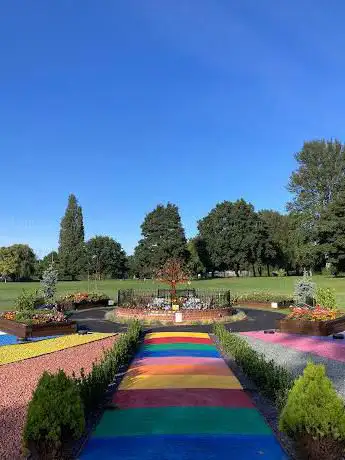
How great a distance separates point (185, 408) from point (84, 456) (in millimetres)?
2629

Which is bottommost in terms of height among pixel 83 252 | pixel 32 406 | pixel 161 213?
pixel 32 406

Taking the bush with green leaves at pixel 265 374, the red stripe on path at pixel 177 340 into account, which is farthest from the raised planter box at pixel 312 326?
the bush with green leaves at pixel 265 374

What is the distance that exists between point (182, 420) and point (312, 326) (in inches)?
477

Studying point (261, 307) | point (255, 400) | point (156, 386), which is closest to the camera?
point (255, 400)

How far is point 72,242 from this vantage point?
98.1 meters

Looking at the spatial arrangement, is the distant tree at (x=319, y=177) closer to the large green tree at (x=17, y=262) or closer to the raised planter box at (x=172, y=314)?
the raised planter box at (x=172, y=314)

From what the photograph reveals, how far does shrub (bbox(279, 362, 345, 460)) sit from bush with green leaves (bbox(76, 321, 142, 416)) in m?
3.42

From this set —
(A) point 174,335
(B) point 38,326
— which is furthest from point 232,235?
(B) point 38,326

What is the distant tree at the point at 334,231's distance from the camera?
56.2 m

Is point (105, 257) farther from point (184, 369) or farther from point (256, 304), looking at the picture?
point (184, 369)

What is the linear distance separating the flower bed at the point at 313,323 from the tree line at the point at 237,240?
1393 inches

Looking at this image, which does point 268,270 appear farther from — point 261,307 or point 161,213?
point 261,307

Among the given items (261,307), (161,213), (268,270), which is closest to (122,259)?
(161,213)

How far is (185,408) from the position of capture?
326 inches
